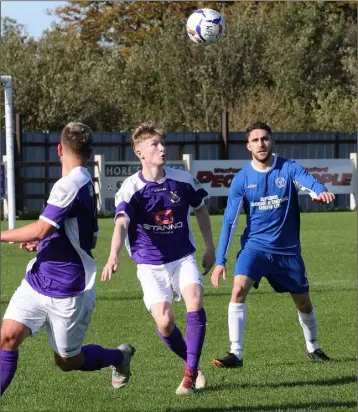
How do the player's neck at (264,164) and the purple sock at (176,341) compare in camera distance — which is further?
the player's neck at (264,164)

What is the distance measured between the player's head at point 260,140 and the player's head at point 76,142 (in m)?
2.35

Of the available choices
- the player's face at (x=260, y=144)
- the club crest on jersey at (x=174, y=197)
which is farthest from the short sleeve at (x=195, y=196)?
the player's face at (x=260, y=144)

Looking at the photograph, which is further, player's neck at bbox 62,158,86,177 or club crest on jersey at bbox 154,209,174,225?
club crest on jersey at bbox 154,209,174,225

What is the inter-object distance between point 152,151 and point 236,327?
1785 millimetres

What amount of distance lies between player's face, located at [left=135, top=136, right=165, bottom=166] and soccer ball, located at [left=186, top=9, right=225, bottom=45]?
18.2 feet

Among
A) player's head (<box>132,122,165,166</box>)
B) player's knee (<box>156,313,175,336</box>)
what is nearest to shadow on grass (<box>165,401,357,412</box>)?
player's knee (<box>156,313,175,336</box>)

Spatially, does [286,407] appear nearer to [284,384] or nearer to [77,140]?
[284,384]

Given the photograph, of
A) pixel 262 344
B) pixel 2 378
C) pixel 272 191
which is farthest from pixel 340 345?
pixel 2 378

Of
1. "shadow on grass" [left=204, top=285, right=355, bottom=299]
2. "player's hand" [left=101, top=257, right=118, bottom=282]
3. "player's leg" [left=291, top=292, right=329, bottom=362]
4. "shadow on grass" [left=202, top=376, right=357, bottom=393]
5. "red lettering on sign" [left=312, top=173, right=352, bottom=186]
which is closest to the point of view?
"player's hand" [left=101, top=257, right=118, bottom=282]

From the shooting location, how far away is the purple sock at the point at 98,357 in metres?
6.88

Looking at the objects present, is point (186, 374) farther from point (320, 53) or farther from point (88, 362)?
point (320, 53)

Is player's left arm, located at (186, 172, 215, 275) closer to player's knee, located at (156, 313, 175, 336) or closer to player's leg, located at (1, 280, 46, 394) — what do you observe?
player's knee, located at (156, 313, 175, 336)

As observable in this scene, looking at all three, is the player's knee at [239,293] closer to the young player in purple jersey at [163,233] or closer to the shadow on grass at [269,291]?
the young player in purple jersey at [163,233]

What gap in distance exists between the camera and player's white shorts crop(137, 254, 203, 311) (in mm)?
7691
